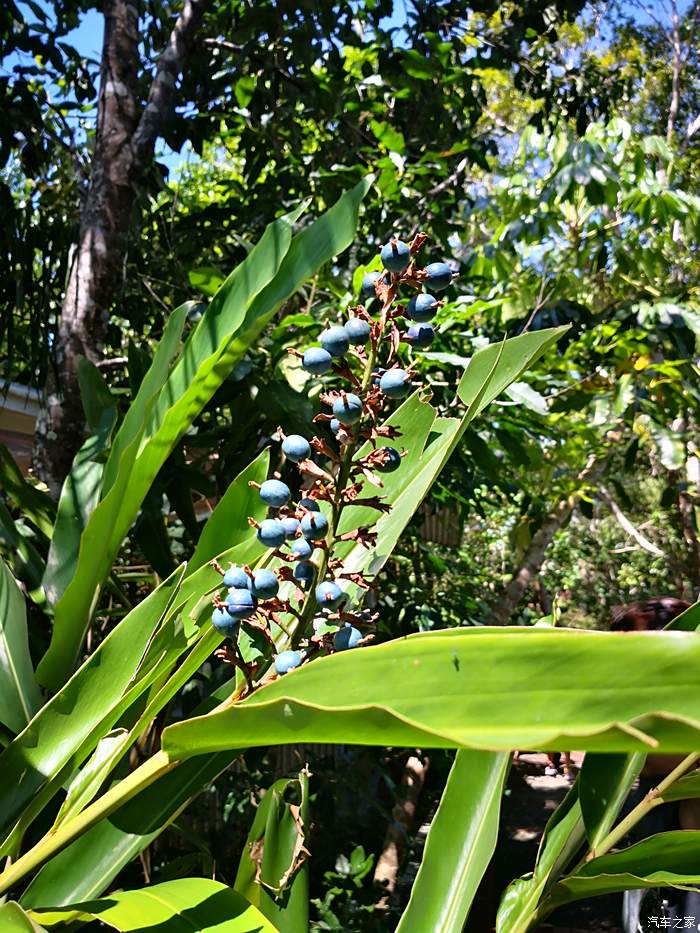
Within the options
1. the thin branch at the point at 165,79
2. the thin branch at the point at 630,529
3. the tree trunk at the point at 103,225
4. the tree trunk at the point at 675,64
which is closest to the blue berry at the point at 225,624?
the tree trunk at the point at 103,225

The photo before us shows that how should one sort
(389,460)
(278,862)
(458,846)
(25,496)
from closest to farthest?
1. (389,460)
2. (278,862)
3. (458,846)
4. (25,496)

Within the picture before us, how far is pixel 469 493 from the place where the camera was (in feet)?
8.84

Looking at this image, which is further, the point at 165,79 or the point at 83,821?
the point at 165,79

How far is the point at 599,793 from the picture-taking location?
0.83 metres

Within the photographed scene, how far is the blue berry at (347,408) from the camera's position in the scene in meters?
0.63

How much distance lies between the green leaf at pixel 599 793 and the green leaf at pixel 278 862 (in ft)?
0.95

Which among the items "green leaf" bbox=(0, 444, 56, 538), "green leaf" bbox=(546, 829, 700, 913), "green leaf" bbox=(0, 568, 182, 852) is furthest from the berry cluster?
"green leaf" bbox=(0, 444, 56, 538)

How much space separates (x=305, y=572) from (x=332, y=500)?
0.07m

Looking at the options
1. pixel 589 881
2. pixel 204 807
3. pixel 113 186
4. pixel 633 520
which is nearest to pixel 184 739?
pixel 589 881

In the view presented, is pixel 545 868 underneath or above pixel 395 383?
underneath

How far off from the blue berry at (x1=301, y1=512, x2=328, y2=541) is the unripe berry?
0.48 ft

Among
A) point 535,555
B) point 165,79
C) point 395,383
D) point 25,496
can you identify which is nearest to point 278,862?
point 395,383

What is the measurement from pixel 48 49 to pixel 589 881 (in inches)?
130

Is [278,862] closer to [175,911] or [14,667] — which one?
[175,911]
